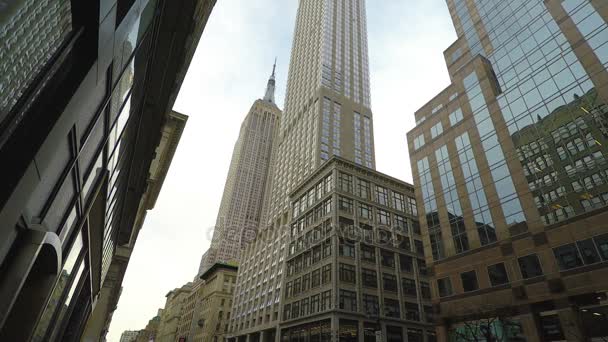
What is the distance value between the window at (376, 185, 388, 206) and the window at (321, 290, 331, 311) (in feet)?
68.1

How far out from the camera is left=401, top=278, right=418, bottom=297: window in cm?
5344

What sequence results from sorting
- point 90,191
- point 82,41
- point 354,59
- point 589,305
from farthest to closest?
point 354,59
point 589,305
point 90,191
point 82,41

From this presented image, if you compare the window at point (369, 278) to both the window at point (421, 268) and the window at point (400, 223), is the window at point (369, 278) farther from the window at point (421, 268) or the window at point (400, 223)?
the window at point (400, 223)

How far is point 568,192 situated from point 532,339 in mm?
12025

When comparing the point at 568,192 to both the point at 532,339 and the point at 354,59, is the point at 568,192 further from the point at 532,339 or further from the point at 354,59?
the point at 354,59

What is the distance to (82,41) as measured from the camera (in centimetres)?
425

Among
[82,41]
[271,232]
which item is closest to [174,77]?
[82,41]

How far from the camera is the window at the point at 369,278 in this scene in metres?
49.8

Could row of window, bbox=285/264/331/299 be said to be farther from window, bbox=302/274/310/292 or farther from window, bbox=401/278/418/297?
window, bbox=401/278/418/297

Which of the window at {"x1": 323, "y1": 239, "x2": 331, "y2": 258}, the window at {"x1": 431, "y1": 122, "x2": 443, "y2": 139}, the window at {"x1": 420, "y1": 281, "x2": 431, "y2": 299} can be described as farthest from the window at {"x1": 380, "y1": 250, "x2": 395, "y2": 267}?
the window at {"x1": 431, "y1": 122, "x2": 443, "y2": 139}

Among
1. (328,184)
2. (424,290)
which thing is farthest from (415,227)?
(328,184)

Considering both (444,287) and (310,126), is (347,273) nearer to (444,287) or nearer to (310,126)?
(444,287)

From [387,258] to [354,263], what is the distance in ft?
26.2

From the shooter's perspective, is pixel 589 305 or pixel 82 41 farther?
pixel 589 305
